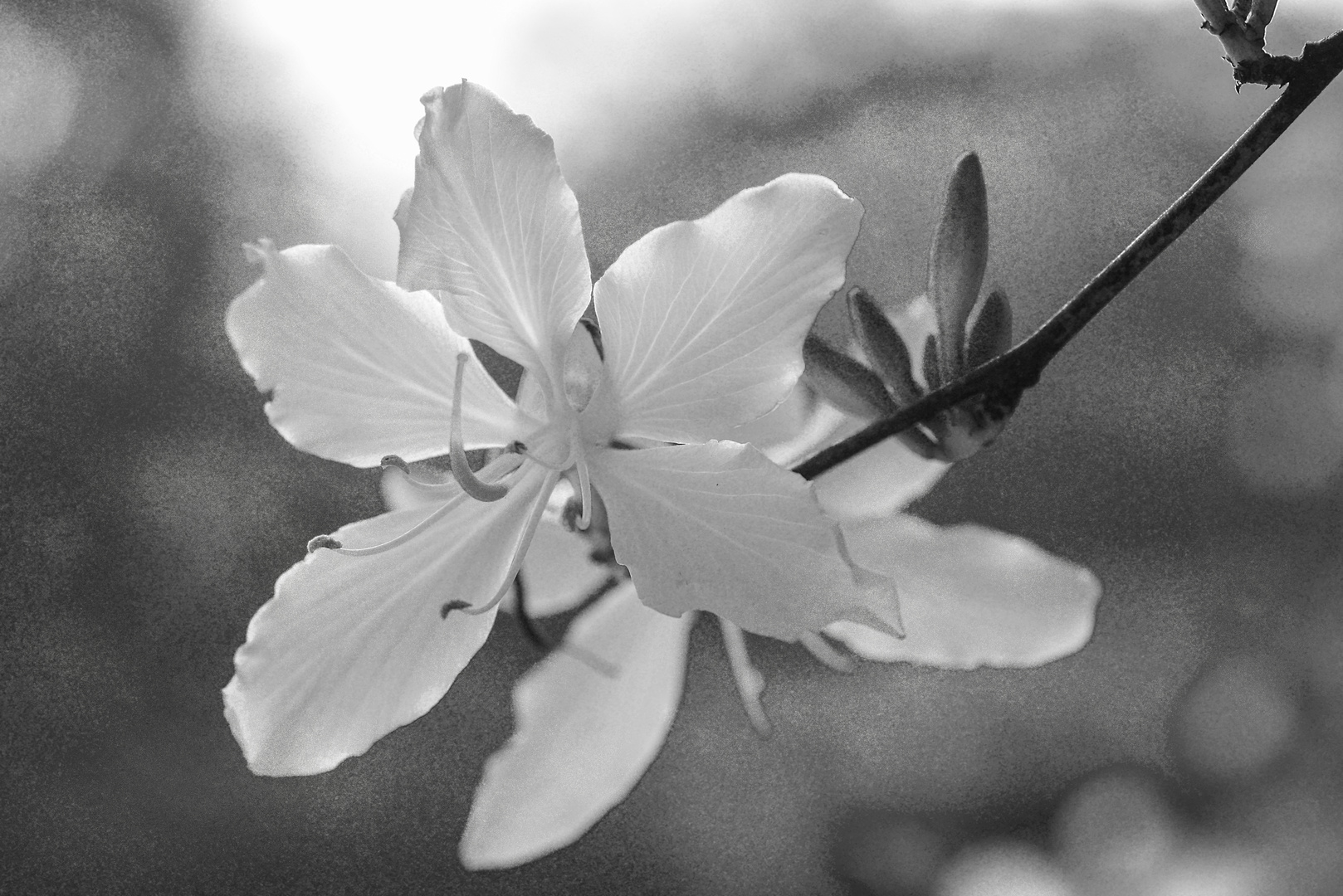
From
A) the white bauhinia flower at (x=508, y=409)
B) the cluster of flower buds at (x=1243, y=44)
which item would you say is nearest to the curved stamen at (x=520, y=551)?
the white bauhinia flower at (x=508, y=409)

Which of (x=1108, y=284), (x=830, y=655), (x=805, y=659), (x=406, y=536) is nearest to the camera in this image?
(x=1108, y=284)

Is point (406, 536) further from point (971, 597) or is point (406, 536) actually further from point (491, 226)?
point (971, 597)

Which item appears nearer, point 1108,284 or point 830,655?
point 1108,284

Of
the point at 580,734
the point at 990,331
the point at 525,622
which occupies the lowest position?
the point at 580,734

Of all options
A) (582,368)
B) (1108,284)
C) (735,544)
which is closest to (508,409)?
(582,368)

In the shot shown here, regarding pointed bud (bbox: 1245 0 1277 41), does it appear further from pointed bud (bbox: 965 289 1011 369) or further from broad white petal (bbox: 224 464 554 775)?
broad white petal (bbox: 224 464 554 775)

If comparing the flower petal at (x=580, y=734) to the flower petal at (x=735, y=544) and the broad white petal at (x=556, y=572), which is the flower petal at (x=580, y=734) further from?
the flower petal at (x=735, y=544)

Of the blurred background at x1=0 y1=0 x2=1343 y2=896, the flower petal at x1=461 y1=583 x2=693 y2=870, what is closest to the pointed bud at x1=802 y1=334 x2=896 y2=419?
the flower petal at x1=461 y1=583 x2=693 y2=870
